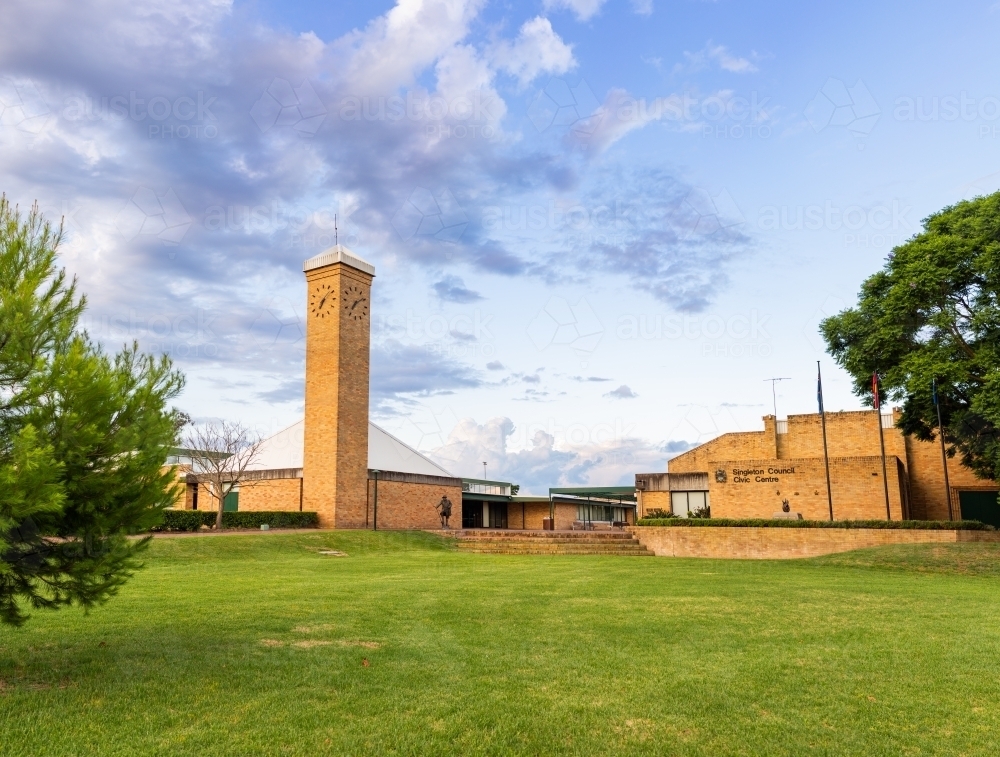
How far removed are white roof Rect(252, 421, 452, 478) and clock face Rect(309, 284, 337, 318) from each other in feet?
22.5

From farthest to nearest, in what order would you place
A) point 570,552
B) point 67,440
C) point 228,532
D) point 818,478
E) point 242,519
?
1. point 818,478
2. point 242,519
3. point 228,532
4. point 570,552
5. point 67,440

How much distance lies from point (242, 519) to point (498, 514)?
22.3 m

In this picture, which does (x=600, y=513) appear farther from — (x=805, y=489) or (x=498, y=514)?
(x=805, y=489)

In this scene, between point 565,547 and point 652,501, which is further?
point 652,501

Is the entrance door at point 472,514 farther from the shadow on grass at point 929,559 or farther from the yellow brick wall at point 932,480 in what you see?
the shadow on grass at point 929,559

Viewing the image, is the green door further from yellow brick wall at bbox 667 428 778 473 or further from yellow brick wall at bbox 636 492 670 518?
yellow brick wall at bbox 636 492 670 518

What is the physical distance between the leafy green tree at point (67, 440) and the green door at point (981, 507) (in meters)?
38.8

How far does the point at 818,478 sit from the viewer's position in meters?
32.0

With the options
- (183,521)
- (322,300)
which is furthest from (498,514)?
(183,521)

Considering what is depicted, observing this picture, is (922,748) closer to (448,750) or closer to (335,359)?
(448,750)

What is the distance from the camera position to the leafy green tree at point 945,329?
72.8 feet

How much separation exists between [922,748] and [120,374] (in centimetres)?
708

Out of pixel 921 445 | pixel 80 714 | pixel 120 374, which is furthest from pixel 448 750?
pixel 921 445

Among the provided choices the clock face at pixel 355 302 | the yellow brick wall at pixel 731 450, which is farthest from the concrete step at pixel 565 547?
the yellow brick wall at pixel 731 450
